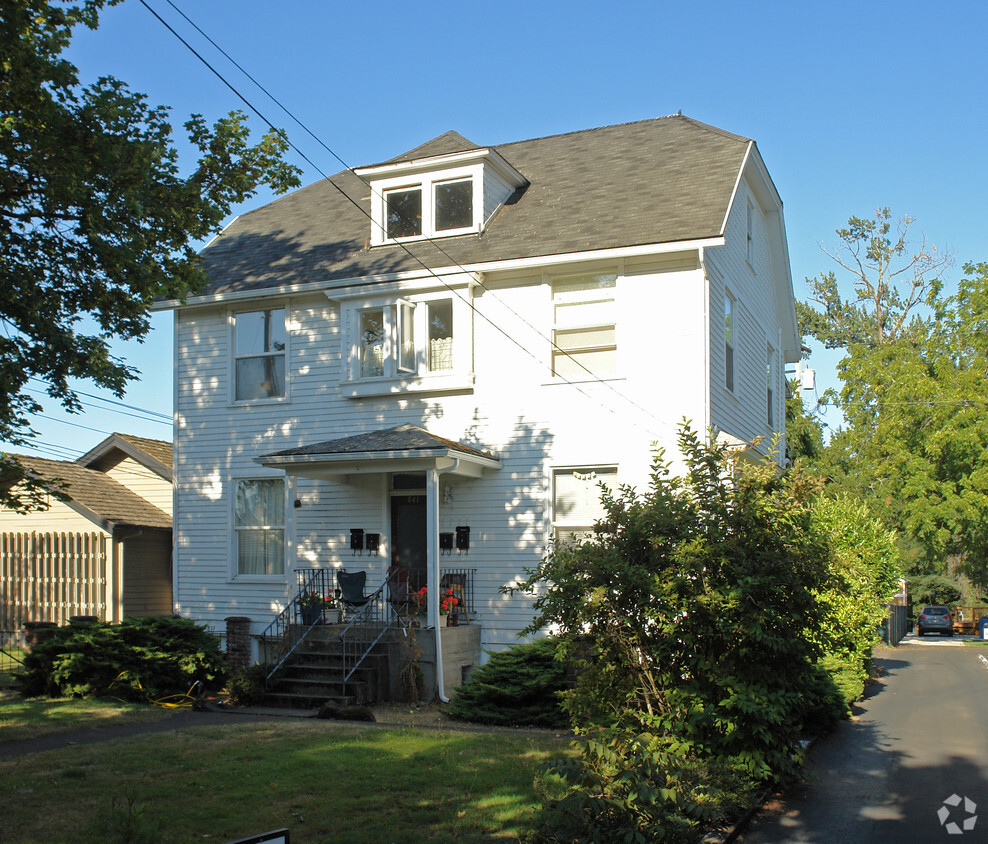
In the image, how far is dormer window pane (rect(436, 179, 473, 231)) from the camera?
17.5 metres

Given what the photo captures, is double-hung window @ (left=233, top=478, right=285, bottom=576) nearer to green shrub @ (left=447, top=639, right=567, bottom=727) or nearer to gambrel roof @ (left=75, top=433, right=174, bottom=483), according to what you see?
gambrel roof @ (left=75, top=433, right=174, bottom=483)

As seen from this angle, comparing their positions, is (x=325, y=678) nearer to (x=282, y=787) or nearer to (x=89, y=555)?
(x=282, y=787)

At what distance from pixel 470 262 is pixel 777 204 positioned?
25.5 feet

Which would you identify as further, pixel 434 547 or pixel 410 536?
pixel 410 536

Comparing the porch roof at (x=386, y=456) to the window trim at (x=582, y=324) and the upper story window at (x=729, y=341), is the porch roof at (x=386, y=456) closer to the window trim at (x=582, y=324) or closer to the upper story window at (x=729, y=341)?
the window trim at (x=582, y=324)

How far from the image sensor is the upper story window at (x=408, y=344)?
16281mm

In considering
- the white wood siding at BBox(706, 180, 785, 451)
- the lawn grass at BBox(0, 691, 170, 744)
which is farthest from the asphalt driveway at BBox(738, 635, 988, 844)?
the lawn grass at BBox(0, 691, 170, 744)

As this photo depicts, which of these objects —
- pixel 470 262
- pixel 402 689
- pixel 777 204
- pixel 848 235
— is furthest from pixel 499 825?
pixel 848 235

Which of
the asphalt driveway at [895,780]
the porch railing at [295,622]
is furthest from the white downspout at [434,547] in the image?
the asphalt driveway at [895,780]

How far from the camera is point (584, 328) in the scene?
1580cm

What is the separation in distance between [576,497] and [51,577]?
450 inches

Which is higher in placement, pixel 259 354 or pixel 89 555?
pixel 259 354

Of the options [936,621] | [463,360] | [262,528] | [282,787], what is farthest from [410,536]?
[936,621]

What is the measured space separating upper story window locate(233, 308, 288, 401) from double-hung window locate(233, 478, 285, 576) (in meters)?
1.68
